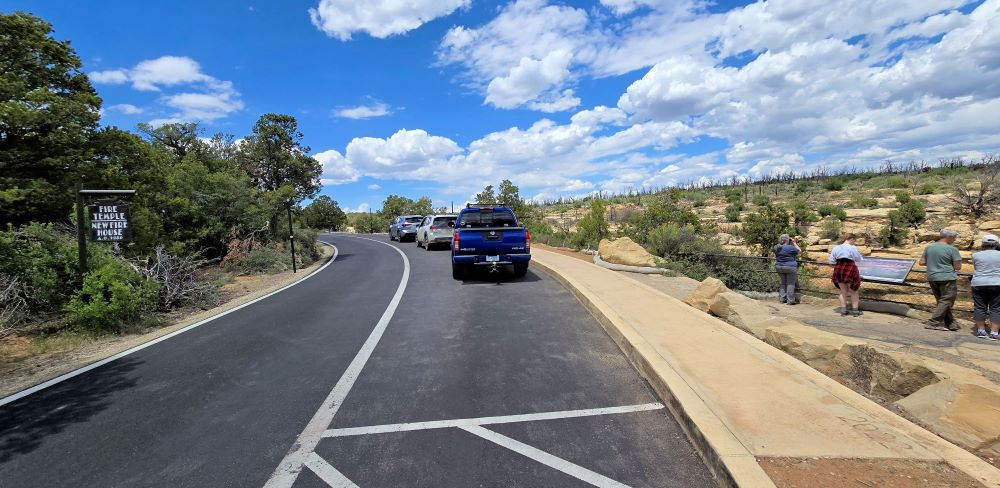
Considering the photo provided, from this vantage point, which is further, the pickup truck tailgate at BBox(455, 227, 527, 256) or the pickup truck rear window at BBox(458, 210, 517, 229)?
the pickup truck rear window at BBox(458, 210, 517, 229)

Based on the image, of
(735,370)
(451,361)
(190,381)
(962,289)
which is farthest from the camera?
(962,289)

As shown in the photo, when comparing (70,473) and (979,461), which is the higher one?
(979,461)

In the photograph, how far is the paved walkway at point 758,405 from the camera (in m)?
3.07

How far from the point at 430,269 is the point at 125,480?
12.0 metres

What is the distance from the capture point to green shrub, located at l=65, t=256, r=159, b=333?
7.67 metres

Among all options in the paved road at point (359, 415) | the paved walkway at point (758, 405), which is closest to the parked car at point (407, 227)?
the paved road at point (359, 415)

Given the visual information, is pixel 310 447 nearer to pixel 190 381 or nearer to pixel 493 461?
pixel 493 461

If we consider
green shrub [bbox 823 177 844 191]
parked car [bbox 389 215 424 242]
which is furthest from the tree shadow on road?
green shrub [bbox 823 177 844 191]

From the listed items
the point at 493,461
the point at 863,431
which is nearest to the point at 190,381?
the point at 493,461

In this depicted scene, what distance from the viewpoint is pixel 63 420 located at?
4.24 meters

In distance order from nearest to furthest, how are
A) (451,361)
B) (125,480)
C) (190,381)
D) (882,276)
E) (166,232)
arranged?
(125,480), (190,381), (451,361), (882,276), (166,232)

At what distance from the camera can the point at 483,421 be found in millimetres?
3943

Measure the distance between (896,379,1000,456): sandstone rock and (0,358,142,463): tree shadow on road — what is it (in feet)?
23.5

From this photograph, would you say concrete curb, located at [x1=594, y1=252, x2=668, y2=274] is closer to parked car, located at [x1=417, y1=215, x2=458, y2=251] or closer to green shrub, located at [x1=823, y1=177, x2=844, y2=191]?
parked car, located at [x1=417, y1=215, x2=458, y2=251]
